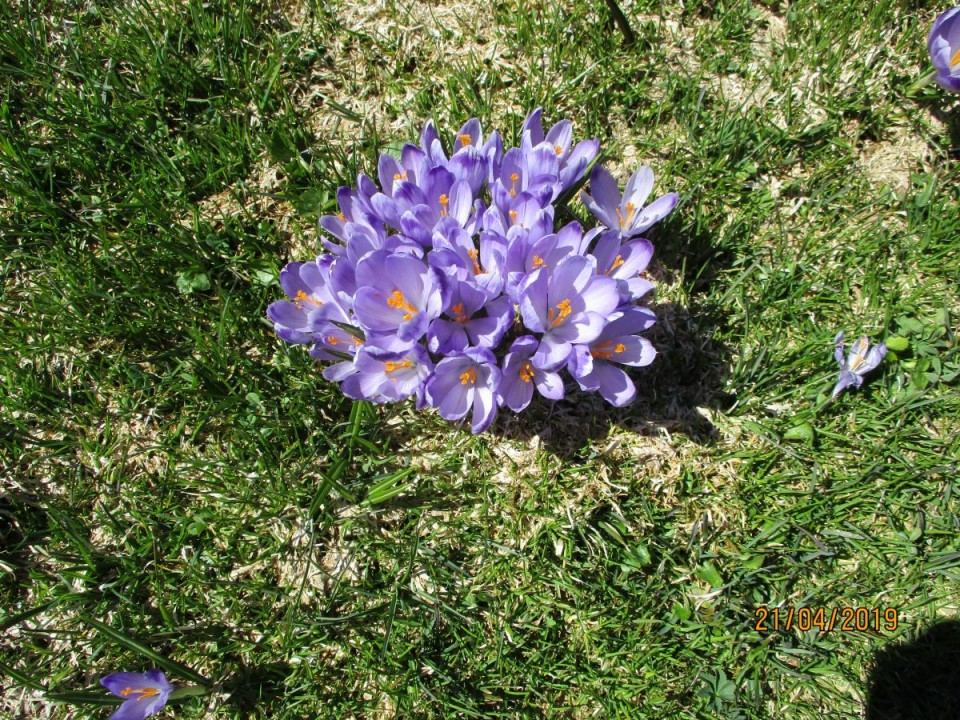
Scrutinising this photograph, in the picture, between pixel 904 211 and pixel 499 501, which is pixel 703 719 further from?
pixel 904 211

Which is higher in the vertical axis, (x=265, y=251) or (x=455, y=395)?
(x=455, y=395)

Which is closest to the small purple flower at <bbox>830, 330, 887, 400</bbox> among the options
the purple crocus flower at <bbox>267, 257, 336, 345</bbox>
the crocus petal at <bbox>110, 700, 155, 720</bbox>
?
the purple crocus flower at <bbox>267, 257, 336, 345</bbox>

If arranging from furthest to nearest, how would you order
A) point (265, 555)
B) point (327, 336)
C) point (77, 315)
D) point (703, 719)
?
point (77, 315), point (265, 555), point (703, 719), point (327, 336)

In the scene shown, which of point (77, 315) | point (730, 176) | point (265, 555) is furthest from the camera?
point (730, 176)

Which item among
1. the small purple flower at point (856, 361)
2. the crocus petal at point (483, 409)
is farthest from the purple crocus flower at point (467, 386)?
the small purple flower at point (856, 361)

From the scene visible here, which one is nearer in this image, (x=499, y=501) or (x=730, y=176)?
(x=499, y=501)

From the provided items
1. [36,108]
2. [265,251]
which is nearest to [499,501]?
[265,251]

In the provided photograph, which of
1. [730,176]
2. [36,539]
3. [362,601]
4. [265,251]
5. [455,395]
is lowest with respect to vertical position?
[36,539]
